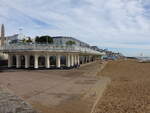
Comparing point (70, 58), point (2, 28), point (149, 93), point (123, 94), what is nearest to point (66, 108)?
point (123, 94)

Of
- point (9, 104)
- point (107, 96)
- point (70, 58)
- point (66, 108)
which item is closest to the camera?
point (9, 104)

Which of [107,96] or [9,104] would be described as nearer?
[9,104]

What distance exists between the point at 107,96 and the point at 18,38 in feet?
138

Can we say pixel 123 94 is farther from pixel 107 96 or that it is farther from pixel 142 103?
pixel 142 103

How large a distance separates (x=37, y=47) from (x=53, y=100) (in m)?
18.8

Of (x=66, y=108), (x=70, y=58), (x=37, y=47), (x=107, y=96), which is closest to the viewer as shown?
(x=66, y=108)

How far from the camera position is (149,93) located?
39.0ft

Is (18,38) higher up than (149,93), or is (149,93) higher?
(18,38)

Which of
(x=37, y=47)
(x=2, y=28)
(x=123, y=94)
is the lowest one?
(x=123, y=94)

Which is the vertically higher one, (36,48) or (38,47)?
(38,47)

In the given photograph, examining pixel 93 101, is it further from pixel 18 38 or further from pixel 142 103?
pixel 18 38

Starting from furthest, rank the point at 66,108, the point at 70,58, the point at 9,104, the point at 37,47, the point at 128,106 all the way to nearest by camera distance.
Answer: the point at 70,58 → the point at 37,47 → the point at 128,106 → the point at 66,108 → the point at 9,104

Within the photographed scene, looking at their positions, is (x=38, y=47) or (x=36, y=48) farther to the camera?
(x=38, y=47)

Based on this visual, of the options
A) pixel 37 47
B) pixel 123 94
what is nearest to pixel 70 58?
pixel 37 47
